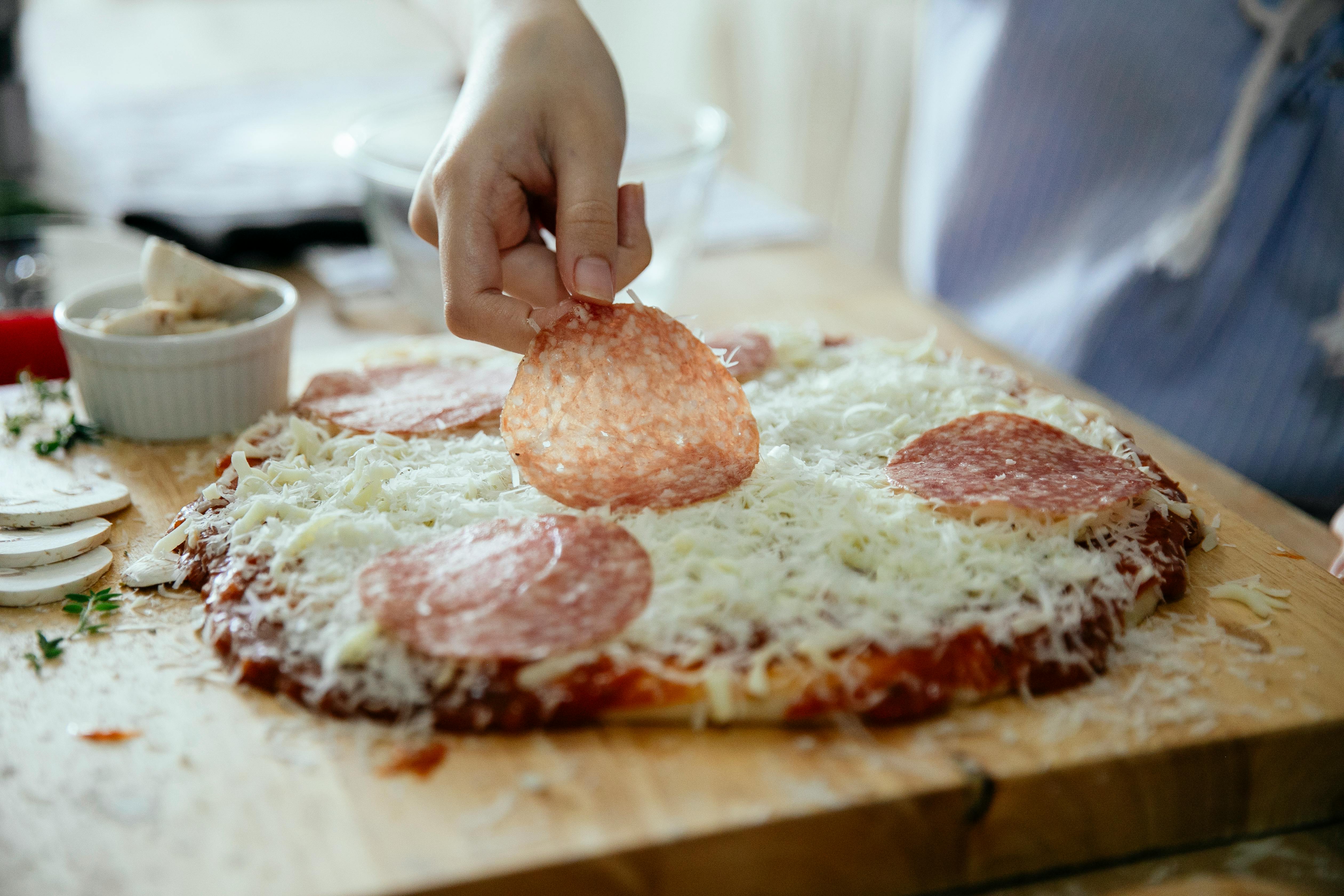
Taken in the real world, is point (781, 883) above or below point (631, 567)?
below

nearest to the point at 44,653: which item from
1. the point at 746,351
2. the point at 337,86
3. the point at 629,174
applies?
the point at 746,351

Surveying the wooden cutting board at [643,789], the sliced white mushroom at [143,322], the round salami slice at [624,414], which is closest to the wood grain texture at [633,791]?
the wooden cutting board at [643,789]

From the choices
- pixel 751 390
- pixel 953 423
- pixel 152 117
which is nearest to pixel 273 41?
pixel 152 117

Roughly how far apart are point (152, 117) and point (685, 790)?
329cm

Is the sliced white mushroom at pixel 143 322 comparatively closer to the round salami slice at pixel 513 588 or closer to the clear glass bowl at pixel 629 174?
the clear glass bowl at pixel 629 174

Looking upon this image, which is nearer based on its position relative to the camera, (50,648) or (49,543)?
(50,648)

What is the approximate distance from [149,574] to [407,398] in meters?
0.50

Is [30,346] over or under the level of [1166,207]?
under

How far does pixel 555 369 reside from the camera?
141 centimetres

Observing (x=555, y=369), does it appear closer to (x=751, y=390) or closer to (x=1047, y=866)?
(x=751, y=390)

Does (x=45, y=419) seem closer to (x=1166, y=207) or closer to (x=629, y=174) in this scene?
(x=629, y=174)

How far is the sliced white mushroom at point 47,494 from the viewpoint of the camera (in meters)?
1.43

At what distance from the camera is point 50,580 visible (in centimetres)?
132

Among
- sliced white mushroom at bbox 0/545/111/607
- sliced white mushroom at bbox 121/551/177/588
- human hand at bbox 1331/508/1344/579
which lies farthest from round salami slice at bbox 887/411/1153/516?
sliced white mushroom at bbox 0/545/111/607
